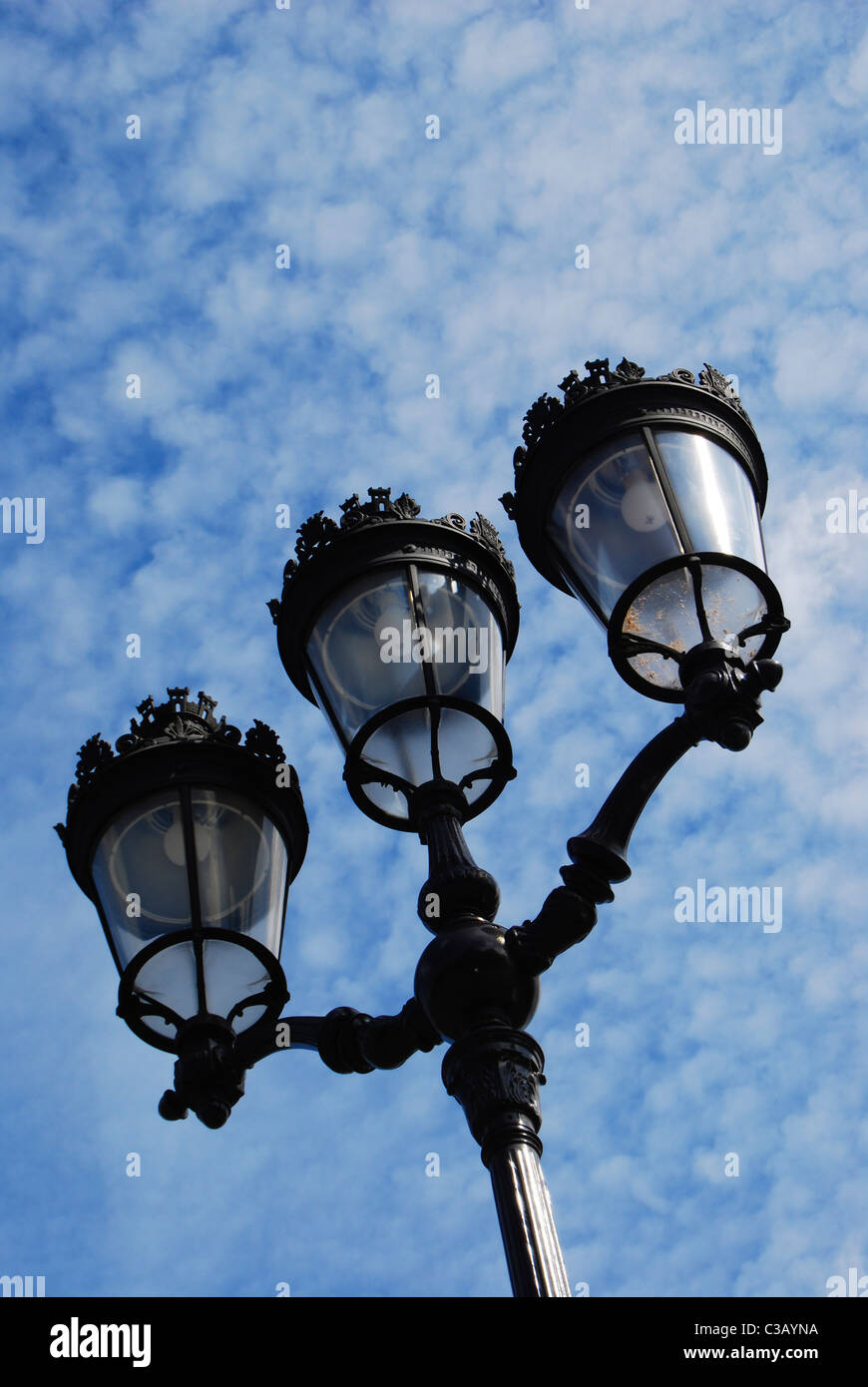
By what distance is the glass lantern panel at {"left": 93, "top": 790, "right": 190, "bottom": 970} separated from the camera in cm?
566

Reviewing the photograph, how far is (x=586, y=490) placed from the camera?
5.70 meters

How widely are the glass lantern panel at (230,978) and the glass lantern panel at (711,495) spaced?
2.08 m

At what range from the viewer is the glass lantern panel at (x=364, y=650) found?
18.0 feet

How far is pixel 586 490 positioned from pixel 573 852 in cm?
139

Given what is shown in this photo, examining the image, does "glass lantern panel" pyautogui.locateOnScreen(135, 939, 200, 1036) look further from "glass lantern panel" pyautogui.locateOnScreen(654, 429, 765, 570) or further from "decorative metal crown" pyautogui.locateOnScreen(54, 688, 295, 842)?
"glass lantern panel" pyautogui.locateOnScreen(654, 429, 765, 570)

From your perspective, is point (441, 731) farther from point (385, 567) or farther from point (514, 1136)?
point (514, 1136)

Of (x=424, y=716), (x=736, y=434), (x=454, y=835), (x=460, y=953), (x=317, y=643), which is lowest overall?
(x=460, y=953)

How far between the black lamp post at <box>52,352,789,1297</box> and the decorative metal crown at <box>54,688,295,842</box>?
0.5 inches

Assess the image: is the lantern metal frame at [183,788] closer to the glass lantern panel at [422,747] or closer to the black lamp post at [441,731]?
the black lamp post at [441,731]

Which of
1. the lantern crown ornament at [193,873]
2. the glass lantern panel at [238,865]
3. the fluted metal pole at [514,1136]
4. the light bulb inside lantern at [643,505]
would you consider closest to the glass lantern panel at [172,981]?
the lantern crown ornament at [193,873]

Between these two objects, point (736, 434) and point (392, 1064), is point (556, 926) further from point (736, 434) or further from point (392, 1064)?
point (736, 434)

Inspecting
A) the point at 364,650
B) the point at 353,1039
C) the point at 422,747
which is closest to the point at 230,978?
the point at 353,1039

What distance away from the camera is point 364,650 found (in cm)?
565
